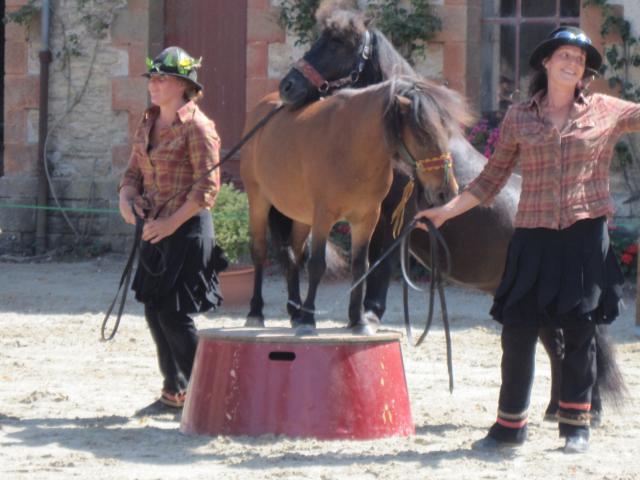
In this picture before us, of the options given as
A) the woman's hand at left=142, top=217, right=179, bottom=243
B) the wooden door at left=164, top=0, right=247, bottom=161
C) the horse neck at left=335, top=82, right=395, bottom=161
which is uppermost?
the wooden door at left=164, top=0, right=247, bottom=161

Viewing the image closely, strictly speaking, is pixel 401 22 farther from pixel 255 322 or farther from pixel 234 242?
pixel 255 322

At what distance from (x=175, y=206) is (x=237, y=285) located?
13.4 ft

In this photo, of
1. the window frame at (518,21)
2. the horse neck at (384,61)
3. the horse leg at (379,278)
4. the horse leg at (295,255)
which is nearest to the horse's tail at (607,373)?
the horse leg at (379,278)

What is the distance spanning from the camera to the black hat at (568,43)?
16.8 feet

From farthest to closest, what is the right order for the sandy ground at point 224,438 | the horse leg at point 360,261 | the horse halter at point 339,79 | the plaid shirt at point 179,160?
the horse halter at point 339,79, the plaid shirt at point 179,160, the horse leg at point 360,261, the sandy ground at point 224,438

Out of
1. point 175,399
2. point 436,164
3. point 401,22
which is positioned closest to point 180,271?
point 175,399

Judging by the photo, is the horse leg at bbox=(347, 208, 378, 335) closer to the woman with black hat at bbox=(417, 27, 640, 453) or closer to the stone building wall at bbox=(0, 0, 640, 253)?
the woman with black hat at bbox=(417, 27, 640, 453)

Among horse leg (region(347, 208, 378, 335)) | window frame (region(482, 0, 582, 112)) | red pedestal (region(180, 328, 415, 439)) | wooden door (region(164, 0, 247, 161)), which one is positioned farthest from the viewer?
wooden door (region(164, 0, 247, 161))

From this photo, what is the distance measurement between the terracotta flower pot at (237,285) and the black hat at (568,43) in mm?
5027

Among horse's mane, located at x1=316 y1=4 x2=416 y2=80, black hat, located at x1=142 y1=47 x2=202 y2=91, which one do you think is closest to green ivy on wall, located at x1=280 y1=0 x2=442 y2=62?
horse's mane, located at x1=316 y1=4 x2=416 y2=80

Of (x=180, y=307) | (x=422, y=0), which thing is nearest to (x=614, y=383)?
(x=180, y=307)

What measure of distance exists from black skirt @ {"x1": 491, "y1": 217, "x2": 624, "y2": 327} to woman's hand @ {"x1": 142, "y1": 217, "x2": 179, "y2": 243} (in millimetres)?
1597

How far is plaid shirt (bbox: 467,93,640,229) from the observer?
5.07 meters

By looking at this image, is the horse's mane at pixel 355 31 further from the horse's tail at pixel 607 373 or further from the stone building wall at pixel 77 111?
the stone building wall at pixel 77 111
